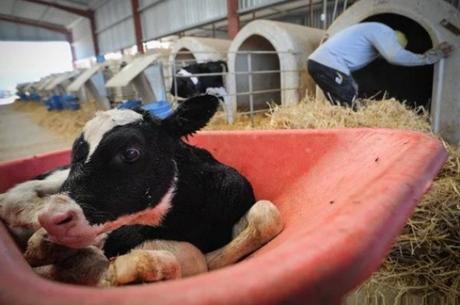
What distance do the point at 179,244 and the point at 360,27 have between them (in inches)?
131

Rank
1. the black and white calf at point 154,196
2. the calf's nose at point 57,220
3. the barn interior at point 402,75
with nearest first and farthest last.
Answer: the calf's nose at point 57,220, the black and white calf at point 154,196, the barn interior at point 402,75

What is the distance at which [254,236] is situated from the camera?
39.3 inches

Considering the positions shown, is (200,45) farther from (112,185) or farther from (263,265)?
(263,265)

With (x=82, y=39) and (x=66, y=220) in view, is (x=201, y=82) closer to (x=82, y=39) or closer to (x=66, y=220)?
(x=66, y=220)

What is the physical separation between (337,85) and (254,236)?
306cm

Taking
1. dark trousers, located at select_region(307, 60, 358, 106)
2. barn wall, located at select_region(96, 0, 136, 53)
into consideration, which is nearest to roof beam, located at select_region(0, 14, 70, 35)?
barn wall, located at select_region(96, 0, 136, 53)

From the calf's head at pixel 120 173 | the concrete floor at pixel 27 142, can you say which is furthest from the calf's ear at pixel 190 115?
the concrete floor at pixel 27 142

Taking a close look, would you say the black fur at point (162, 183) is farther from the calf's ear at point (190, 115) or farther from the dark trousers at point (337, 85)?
the dark trousers at point (337, 85)

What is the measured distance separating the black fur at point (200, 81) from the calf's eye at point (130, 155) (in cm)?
414

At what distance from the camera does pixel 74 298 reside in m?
0.39

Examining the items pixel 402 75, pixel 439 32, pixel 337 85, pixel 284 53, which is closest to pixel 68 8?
pixel 284 53

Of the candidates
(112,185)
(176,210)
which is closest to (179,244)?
(176,210)

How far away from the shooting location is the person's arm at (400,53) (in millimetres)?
3166

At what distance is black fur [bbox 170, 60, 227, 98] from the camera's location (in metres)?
5.33
